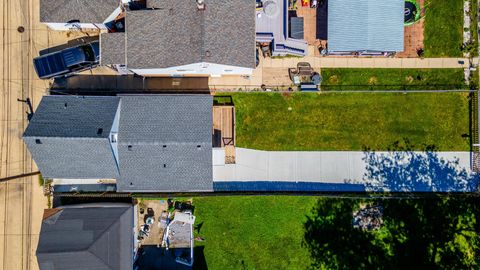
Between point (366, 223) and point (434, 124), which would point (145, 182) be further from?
point (434, 124)

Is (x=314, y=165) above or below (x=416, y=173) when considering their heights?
above

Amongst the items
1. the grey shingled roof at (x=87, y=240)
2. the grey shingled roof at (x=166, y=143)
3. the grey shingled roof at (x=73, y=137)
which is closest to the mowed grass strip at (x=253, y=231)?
the grey shingled roof at (x=166, y=143)

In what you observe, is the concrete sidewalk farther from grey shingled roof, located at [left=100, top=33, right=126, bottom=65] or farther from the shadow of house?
grey shingled roof, located at [left=100, top=33, right=126, bottom=65]

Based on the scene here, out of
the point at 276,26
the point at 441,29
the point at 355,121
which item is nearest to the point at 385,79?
the point at 355,121

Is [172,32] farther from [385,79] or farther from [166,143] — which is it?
[385,79]

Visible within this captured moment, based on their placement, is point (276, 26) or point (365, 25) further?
point (276, 26)

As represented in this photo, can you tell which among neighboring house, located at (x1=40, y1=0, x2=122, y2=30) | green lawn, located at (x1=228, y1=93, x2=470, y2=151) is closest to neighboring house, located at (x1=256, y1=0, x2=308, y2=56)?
green lawn, located at (x1=228, y1=93, x2=470, y2=151)

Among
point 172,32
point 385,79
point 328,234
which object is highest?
point 172,32
